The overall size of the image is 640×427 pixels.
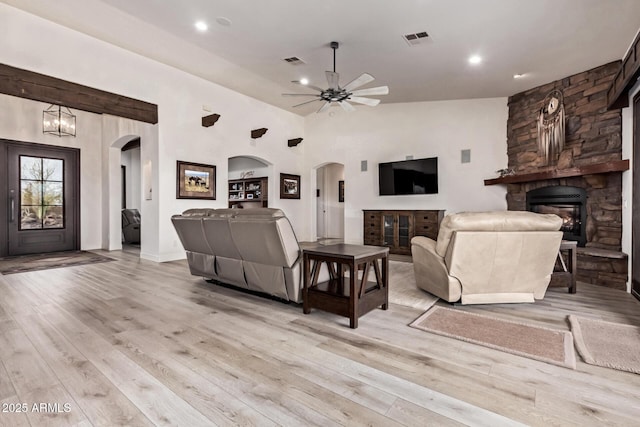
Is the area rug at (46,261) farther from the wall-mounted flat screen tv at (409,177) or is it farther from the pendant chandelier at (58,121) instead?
the wall-mounted flat screen tv at (409,177)

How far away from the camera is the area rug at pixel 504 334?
217 cm

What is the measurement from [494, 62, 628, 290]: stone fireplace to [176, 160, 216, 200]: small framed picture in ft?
18.7

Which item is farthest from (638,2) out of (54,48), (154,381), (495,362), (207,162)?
(54,48)

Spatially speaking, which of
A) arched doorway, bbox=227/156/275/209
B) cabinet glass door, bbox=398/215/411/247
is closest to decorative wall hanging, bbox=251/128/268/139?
arched doorway, bbox=227/156/275/209

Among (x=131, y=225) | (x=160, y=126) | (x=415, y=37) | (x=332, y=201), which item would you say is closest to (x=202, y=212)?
(x=160, y=126)

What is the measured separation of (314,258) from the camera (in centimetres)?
288

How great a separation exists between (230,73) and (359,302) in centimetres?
513

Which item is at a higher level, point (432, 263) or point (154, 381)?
point (432, 263)

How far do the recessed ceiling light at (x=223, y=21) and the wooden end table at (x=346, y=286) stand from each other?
3.18 metres

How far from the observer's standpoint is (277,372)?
6.31 feet

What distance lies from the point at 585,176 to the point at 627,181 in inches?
20.1

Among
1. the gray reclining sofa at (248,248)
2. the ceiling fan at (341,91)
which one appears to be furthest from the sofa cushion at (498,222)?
the ceiling fan at (341,91)

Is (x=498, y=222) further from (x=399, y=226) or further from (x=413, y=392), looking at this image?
(x=399, y=226)

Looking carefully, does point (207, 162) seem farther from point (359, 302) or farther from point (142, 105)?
point (359, 302)
